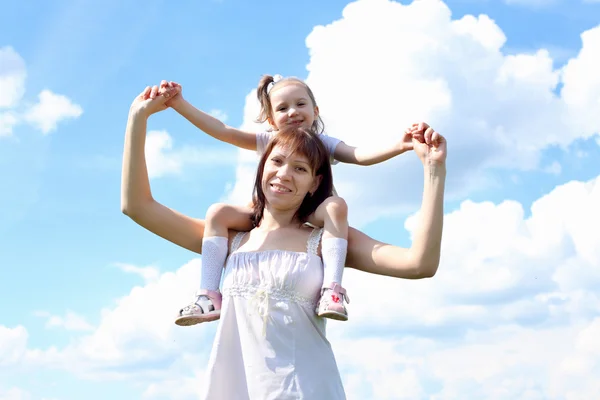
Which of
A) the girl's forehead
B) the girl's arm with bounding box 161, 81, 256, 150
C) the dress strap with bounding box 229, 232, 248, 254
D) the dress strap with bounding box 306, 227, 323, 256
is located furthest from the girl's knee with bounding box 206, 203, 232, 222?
the girl's forehead

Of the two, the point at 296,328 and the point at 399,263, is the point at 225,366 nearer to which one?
the point at 296,328

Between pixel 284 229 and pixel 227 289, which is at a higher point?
pixel 284 229

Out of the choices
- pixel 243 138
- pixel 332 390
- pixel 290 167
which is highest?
pixel 243 138

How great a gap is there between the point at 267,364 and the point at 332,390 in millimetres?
368

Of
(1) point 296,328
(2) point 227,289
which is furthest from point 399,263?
(2) point 227,289

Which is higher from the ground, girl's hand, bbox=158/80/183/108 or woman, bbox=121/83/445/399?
girl's hand, bbox=158/80/183/108

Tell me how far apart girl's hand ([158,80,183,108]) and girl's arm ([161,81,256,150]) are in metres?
0.09

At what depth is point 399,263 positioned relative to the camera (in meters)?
3.96

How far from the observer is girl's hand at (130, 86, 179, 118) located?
4.46m

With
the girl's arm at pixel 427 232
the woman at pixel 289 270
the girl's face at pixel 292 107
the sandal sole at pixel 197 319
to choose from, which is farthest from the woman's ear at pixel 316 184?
the girl's face at pixel 292 107

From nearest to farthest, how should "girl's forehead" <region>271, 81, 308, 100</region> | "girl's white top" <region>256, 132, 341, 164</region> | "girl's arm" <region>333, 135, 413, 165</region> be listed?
"girl's arm" <region>333, 135, 413, 165</region> < "girl's white top" <region>256, 132, 341, 164</region> < "girl's forehead" <region>271, 81, 308, 100</region>

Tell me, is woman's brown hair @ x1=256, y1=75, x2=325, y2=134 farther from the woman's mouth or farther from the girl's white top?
the woman's mouth

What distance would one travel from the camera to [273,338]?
3.82 metres

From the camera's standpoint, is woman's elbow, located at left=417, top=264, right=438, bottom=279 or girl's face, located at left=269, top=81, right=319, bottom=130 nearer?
woman's elbow, located at left=417, top=264, right=438, bottom=279
